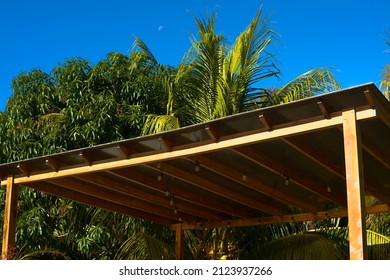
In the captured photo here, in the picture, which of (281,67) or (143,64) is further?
(143,64)

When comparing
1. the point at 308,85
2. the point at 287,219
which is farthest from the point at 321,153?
the point at 308,85

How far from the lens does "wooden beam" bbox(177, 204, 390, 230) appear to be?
8.80m

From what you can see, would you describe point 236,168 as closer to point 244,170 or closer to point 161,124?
point 244,170

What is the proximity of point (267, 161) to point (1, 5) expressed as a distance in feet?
55.6

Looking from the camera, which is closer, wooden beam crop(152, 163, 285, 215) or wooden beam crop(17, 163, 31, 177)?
wooden beam crop(152, 163, 285, 215)

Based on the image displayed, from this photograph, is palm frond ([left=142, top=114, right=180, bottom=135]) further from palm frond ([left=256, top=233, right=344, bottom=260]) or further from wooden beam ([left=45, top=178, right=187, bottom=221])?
palm frond ([left=256, top=233, right=344, bottom=260])

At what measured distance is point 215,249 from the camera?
436 inches

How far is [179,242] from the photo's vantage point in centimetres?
1066

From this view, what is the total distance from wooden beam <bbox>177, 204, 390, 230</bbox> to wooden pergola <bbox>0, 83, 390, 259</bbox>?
0.02 metres

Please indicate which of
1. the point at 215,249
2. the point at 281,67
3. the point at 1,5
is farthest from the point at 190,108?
the point at 1,5

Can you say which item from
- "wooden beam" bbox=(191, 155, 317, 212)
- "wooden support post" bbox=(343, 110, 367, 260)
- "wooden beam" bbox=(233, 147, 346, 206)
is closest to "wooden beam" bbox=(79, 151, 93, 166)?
"wooden beam" bbox=(191, 155, 317, 212)

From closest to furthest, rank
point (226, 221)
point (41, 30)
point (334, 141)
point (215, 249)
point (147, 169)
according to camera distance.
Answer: point (334, 141) → point (147, 169) → point (226, 221) → point (215, 249) → point (41, 30)
